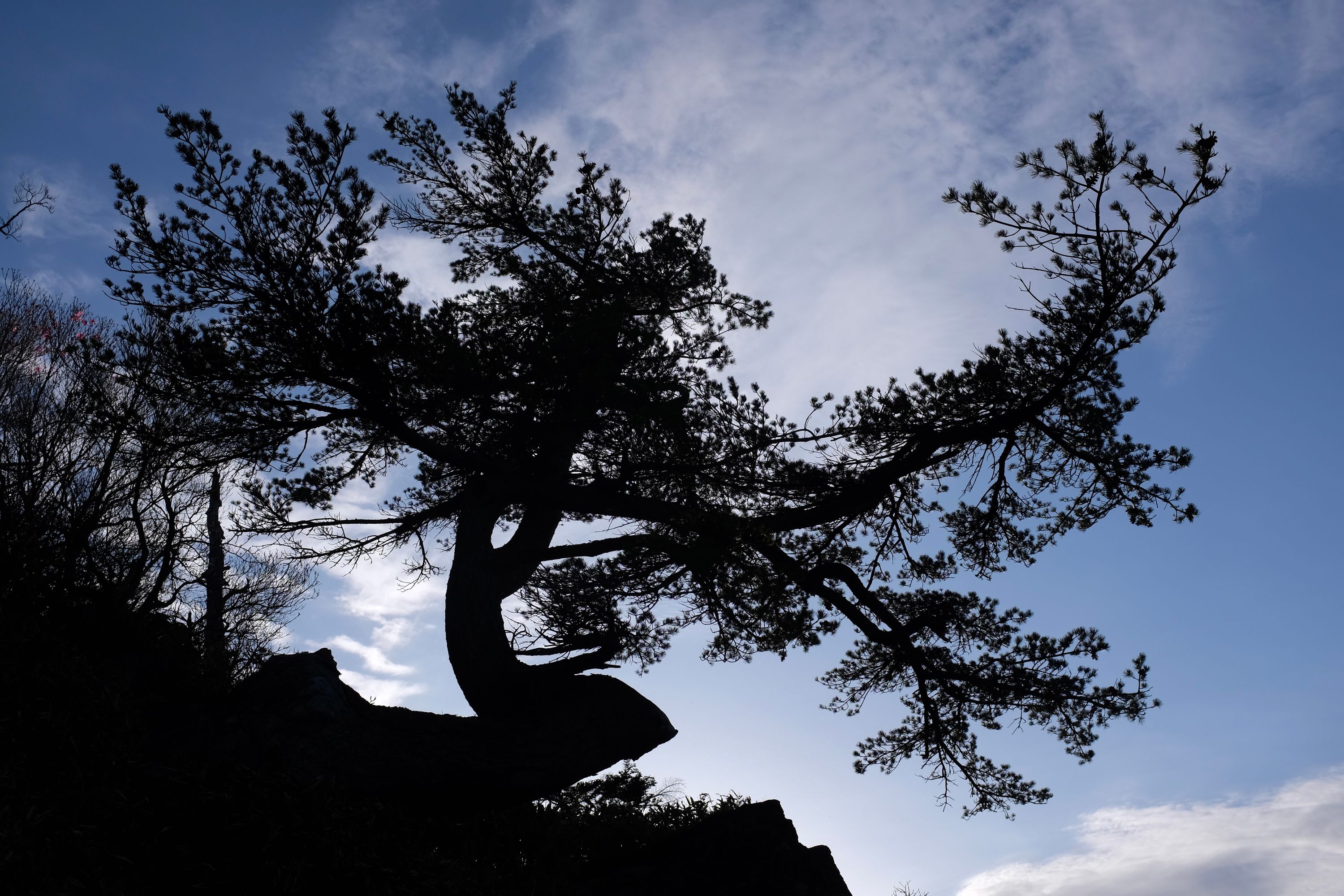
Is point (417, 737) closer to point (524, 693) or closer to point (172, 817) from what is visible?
point (524, 693)

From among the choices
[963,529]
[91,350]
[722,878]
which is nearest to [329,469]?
[91,350]

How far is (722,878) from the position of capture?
8711 millimetres

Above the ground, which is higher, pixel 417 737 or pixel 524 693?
pixel 524 693

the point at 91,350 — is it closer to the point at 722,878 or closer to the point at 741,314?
the point at 741,314

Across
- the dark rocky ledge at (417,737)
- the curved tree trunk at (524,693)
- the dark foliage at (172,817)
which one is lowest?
the dark foliage at (172,817)

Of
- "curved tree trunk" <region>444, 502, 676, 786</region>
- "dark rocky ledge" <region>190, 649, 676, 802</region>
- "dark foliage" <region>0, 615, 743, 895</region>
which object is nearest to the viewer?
"dark foliage" <region>0, 615, 743, 895</region>

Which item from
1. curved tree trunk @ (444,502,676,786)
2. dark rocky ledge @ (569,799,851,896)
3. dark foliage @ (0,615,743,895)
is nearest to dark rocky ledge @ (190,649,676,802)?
curved tree trunk @ (444,502,676,786)

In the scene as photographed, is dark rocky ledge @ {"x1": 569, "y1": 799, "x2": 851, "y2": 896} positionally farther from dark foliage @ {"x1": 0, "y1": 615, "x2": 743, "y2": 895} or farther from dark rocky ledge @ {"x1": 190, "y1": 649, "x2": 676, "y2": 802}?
dark rocky ledge @ {"x1": 190, "y1": 649, "x2": 676, "y2": 802}

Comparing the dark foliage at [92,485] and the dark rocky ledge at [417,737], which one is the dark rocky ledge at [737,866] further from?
the dark foliage at [92,485]

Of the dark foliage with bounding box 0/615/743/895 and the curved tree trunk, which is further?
the curved tree trunk

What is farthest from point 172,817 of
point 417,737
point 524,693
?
point 524,693

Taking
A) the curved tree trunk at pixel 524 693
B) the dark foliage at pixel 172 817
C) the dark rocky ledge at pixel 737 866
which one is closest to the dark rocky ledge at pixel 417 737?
the curved tree trunk at pixel 524 693

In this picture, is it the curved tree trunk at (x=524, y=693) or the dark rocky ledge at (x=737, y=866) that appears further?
the curved tree trunk at (x=524, y=693)

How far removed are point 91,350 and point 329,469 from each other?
2808 millimetres
